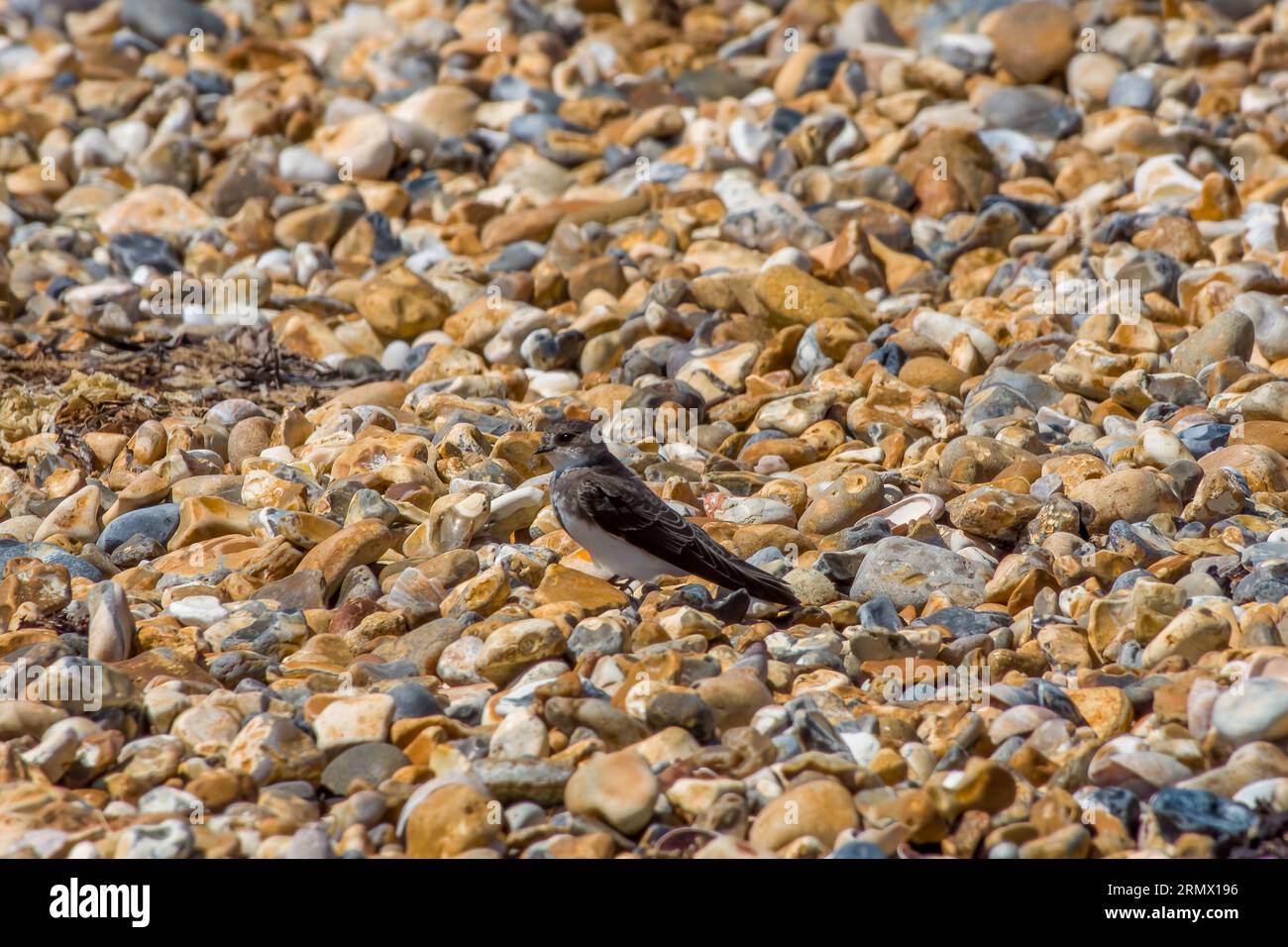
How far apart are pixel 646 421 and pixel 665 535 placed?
1818 mm

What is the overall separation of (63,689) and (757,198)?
5805mm

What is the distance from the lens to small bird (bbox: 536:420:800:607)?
5086 millimetres

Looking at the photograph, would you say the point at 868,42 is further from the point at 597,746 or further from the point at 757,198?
the point at 597,746

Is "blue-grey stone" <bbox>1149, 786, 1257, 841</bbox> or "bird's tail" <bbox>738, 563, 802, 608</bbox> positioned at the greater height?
"bird's tail" <bbox>738, 563, 802, 608</bbox>

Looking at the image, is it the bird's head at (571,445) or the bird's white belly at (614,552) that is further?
the bird's head at (571,445)

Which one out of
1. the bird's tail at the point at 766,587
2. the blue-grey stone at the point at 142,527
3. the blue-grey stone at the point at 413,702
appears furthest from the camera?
the blue-grey stone at the point at 142,527

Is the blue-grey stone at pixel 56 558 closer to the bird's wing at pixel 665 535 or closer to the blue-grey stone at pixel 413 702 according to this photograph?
the blue-grey stone at pixel 413 702

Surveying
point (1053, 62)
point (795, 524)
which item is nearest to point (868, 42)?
point (1053, 62)

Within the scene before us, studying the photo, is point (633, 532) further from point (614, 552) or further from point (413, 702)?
point (413, 702)

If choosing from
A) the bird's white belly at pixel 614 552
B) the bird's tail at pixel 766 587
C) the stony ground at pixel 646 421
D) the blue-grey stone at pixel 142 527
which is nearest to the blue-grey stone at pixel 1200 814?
the stony ground at pixel 646 421

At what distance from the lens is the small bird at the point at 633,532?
5.09m

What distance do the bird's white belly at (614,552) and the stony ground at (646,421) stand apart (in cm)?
11

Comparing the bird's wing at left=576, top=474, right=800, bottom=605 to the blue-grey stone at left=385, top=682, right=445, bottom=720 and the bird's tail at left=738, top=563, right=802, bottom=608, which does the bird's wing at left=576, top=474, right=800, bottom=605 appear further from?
the blue-grey stone at left=385, top=682, right=445, bottom=720

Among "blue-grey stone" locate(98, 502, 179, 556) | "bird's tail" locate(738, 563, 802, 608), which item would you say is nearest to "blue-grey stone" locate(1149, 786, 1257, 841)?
"bird's tail" locate(738, 563, 802, 608)
